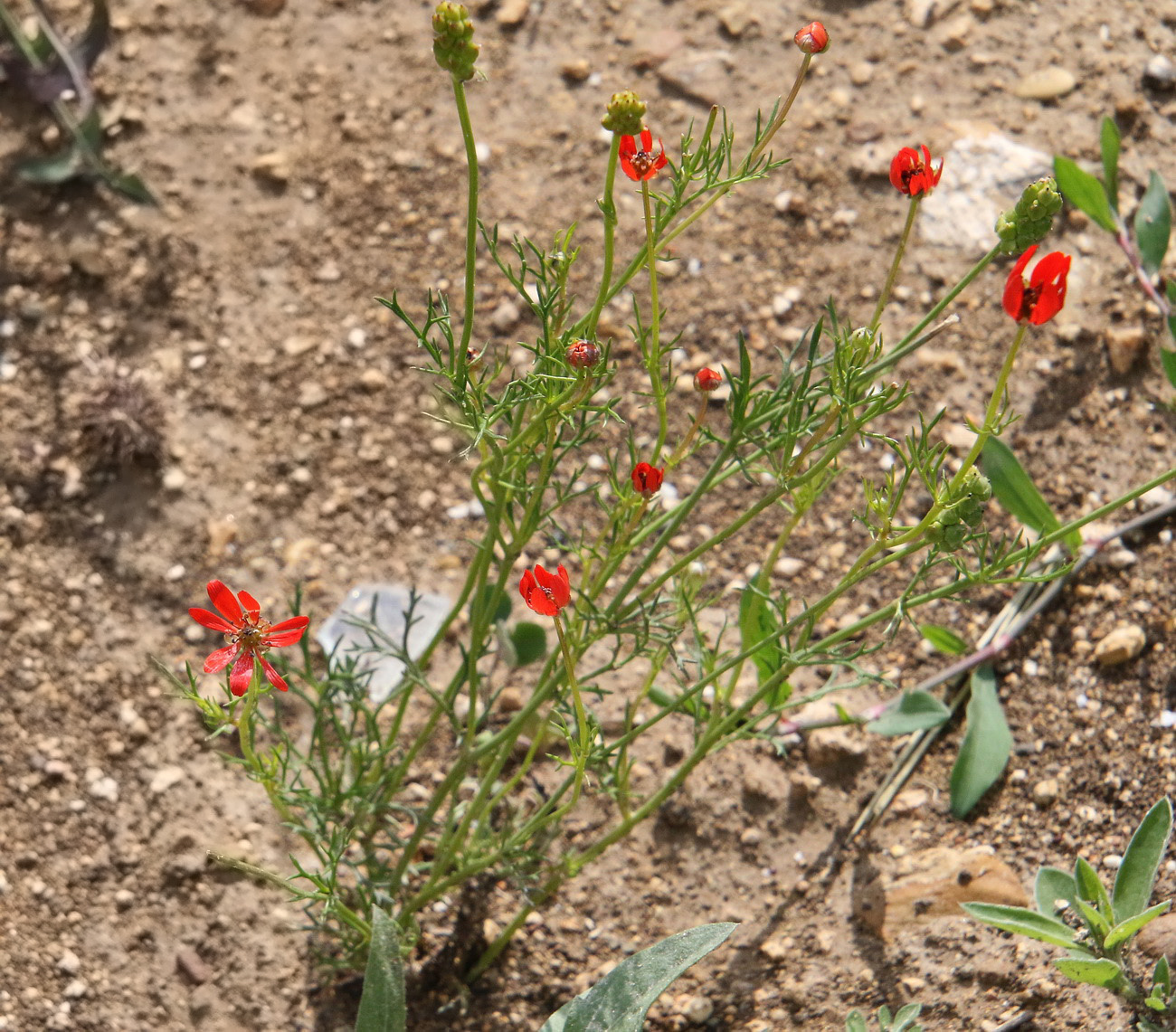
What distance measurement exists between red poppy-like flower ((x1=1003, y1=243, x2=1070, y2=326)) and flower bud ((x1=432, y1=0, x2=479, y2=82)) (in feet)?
1.96

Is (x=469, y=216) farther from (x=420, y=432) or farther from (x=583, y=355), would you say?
(x=420, y=432)

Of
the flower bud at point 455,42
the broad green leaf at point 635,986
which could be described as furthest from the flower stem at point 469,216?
the broad green leaf at point 635,986

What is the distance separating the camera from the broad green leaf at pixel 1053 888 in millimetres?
1772

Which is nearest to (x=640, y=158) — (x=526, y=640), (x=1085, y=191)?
(x=526, y=640)

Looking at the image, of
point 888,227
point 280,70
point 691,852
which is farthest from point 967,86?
point 691,852

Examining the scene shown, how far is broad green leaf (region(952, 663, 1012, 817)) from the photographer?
1.97 metres

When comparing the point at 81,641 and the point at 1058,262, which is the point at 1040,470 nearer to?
the point at 1058,262

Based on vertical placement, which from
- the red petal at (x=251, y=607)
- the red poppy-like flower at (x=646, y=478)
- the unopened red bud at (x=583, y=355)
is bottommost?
the red petal at (x=251, y=607)

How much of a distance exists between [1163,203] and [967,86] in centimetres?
59

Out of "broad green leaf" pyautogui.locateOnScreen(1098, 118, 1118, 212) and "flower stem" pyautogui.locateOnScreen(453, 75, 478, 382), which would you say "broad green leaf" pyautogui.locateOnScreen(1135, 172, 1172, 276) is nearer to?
"broad green leaf" pyautogui.locateOnScreen(1098, 118, 1118, 212)

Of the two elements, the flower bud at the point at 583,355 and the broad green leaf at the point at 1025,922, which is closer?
the flower bud at the point at 583,355

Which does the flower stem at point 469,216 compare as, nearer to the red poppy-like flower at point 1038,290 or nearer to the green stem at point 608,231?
the green stem at point 608,231

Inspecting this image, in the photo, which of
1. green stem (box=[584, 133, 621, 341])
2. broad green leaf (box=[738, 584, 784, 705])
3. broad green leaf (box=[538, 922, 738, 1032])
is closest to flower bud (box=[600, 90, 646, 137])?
green stem (box=[584, 133, 621, 341])

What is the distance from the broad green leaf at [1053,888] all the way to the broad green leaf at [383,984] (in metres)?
0.93
